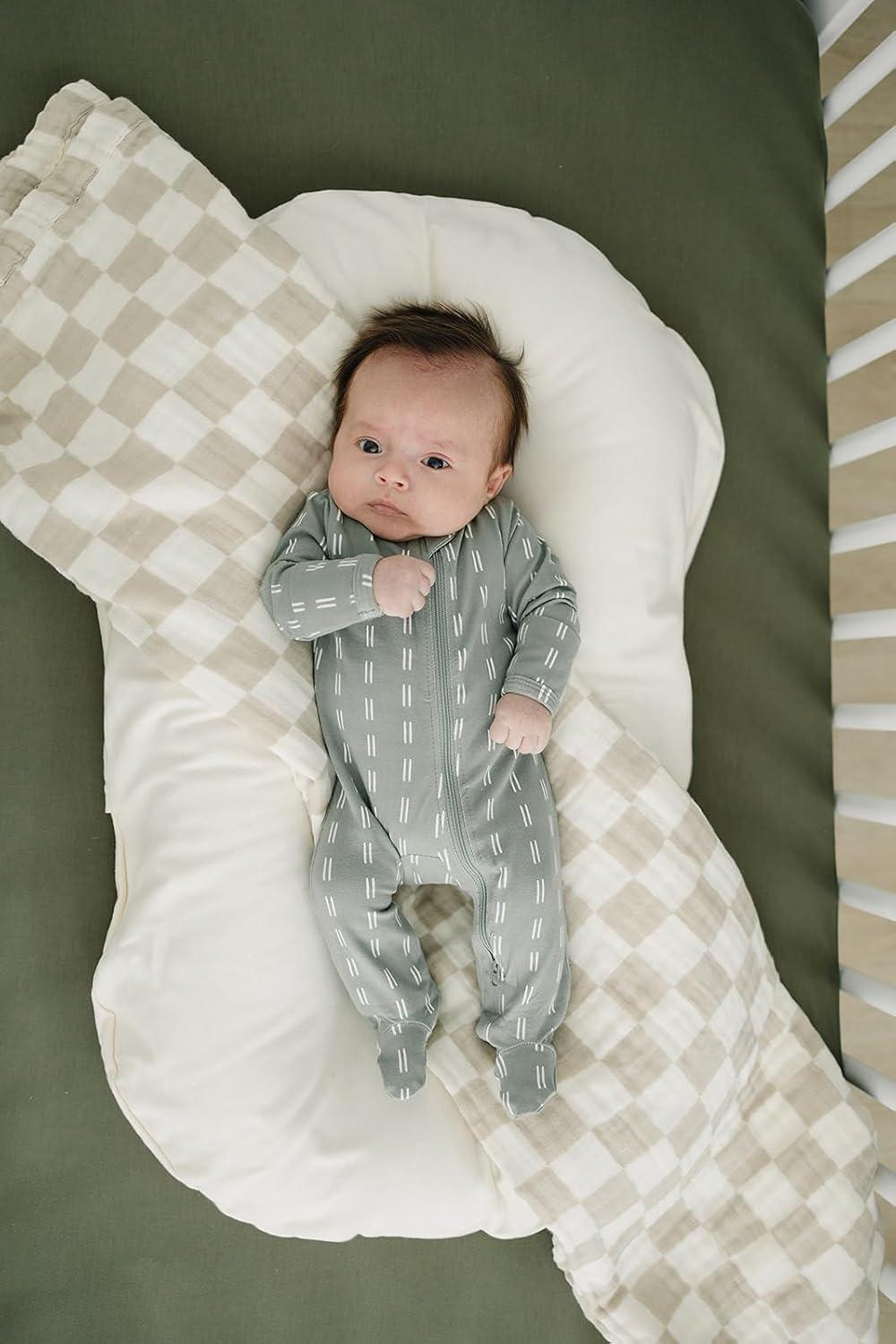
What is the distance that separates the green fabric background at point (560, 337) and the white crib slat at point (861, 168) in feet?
0.15

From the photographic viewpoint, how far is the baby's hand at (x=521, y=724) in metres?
1.11

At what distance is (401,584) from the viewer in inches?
41.8

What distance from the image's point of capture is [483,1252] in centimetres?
127

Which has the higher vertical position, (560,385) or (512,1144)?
(560,385)

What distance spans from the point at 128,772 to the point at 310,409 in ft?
1.59

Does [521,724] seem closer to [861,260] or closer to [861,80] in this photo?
[861,260]

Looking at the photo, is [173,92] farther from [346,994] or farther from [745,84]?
[346,994]

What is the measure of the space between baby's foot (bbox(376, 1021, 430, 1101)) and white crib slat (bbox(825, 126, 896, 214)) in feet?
3.98

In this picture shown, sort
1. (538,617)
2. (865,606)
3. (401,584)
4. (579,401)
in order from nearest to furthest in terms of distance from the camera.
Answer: (401,584)
(538,617)
(579,401)
(865,606)

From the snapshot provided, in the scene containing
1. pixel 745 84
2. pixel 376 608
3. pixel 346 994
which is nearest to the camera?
pixel 376 608

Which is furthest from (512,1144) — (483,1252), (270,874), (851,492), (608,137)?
(608,137)

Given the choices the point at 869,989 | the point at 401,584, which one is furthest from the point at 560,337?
the point at 869,989

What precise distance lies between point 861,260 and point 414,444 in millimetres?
717

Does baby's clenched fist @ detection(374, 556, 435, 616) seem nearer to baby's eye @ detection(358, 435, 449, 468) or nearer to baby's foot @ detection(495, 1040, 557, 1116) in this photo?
baby's eye @ detection(358, 435, 449, 468)
